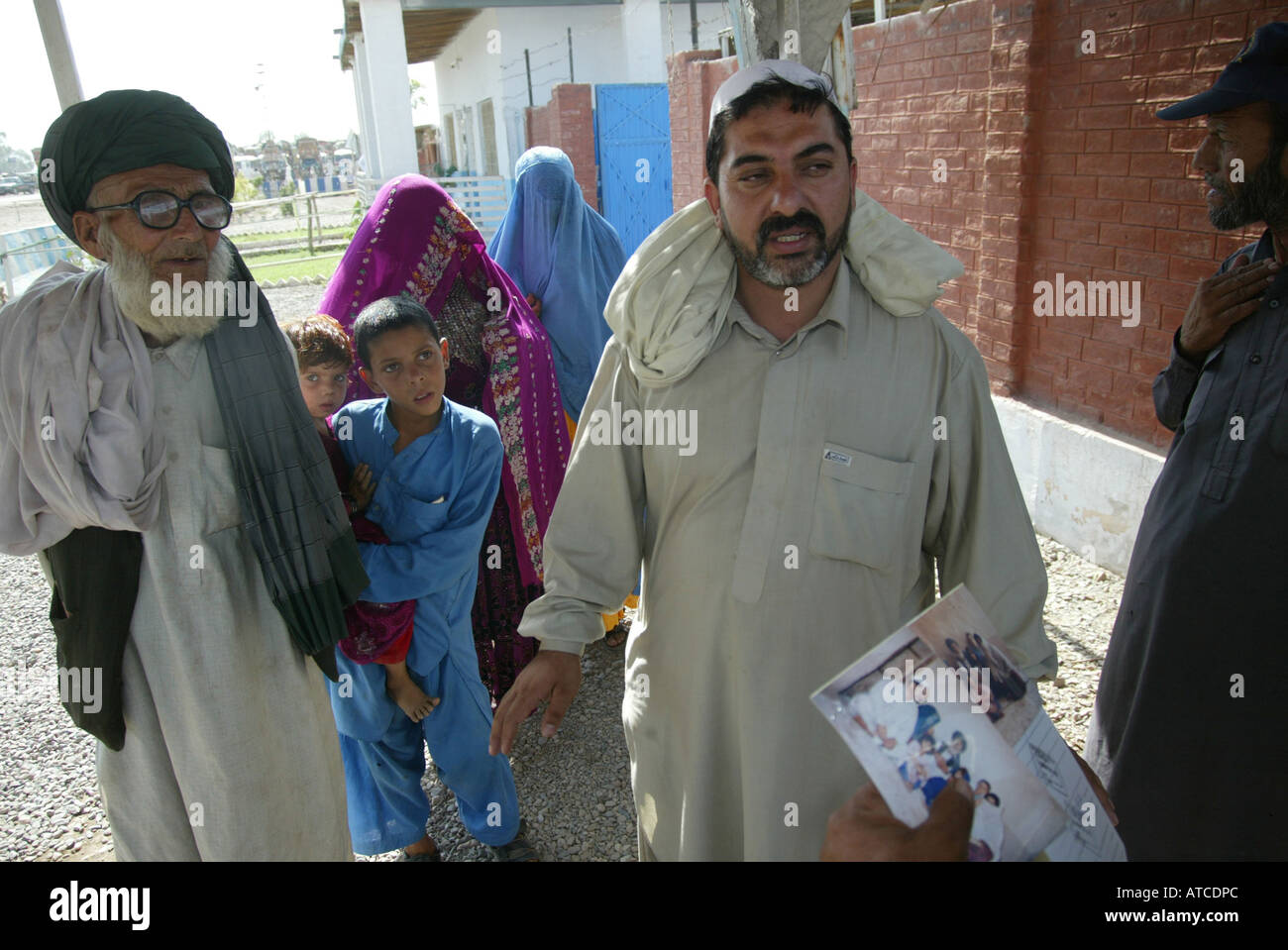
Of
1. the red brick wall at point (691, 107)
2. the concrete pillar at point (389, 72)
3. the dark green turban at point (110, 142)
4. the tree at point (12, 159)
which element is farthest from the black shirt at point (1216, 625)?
the tree at point (12, 159)

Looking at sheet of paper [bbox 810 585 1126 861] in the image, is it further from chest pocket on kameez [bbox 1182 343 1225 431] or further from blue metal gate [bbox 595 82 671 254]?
blue metal gate [bbox 595 82 671 254]

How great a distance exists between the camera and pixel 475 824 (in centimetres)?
277

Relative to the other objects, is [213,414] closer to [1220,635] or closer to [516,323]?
[516,323]

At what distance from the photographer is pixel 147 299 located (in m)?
1.82

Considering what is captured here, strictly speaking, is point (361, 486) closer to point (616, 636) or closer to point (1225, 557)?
point (616, 636)

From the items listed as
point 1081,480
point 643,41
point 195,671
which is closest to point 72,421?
point 195,671

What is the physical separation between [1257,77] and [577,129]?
477 inches

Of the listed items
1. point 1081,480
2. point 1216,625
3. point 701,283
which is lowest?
point 1081,480

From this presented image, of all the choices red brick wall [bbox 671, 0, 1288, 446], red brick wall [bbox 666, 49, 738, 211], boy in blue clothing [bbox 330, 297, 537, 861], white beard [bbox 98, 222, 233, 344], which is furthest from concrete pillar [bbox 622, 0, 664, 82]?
white beard [bbox 98, 222, 233, 344]

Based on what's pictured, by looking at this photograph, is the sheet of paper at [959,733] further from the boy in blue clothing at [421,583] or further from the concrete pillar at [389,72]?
the concrete pillar at [389,72]

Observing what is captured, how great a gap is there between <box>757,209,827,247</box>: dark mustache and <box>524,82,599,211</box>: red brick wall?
1197 cm

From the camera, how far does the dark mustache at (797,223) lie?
1.65 meters

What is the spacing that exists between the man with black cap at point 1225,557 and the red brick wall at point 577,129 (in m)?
11.7

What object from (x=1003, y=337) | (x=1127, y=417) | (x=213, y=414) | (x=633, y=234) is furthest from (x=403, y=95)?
(x=213, y=414)
